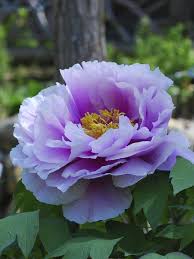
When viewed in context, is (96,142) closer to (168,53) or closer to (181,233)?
(181,233)

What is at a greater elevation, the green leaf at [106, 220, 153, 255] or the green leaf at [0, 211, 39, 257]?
the green leaf at [0, 211, 39, 257]

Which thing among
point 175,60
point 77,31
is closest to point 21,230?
point 77,31

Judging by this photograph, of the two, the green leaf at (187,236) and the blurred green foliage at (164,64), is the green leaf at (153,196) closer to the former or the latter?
the green leaf at (187,236)

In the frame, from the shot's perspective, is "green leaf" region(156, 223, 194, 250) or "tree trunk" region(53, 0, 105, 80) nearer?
"green leaf" region(156, 223, 194, 250)

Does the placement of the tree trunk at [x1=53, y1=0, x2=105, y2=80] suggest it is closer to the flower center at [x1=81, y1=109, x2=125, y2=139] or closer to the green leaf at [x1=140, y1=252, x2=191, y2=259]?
the flower center at [x1=81, y1=109, x2=125, y2=139]

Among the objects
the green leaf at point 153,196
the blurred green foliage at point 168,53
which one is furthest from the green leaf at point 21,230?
the blurred green foliage at point 168,53

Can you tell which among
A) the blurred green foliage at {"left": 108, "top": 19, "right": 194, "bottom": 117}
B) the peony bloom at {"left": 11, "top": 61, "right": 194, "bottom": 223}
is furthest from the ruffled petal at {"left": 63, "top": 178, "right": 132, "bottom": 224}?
the blurred green foliage at {"left": 108, "top": 19, "right": 194, "bottom": 117}

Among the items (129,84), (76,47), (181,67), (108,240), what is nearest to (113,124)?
(129,84)
